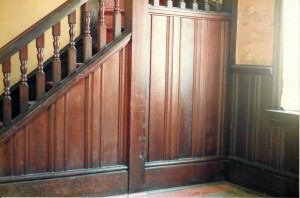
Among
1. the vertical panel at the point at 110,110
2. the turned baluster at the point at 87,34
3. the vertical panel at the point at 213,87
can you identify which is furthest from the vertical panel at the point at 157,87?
the turned baluster at the point at 87,34

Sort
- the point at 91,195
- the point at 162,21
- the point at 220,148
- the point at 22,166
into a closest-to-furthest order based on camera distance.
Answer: the point at 22,166, the point at 91,195, the point at 162,21, the point at 220,148

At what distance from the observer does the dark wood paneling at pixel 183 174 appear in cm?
404

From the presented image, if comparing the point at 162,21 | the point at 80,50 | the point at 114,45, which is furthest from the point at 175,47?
the point at 80,50

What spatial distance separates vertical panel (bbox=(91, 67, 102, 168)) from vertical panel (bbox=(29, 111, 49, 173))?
0.39 metres

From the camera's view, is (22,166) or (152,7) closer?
(22,166)

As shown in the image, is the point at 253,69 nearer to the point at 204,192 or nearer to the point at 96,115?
the point at 204,192

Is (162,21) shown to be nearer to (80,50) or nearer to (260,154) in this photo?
(80,50)

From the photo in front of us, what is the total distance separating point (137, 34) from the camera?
3.85m

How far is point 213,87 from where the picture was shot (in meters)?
4.34

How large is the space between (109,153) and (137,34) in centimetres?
107

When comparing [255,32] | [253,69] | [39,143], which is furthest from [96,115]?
[255,32]

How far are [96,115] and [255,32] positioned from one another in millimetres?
1674

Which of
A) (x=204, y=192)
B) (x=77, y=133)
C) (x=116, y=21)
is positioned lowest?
(x=204, y=192)

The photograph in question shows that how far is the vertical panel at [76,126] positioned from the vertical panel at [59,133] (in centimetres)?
4
